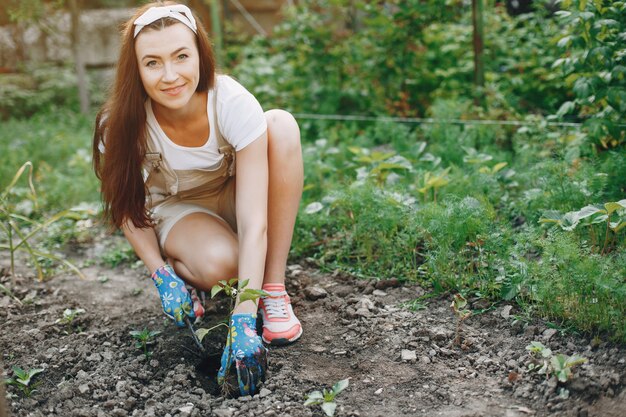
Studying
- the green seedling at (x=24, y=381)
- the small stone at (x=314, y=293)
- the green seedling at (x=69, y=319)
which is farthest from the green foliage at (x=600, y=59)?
the green seedling at (x=24, y=381)

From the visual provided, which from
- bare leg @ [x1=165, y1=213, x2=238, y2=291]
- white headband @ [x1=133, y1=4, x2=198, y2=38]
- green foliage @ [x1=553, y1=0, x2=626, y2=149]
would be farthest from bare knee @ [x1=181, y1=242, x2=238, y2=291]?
green foliage @ [x1=553, y1=0, x2=626, y2=149]

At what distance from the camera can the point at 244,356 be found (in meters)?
1.88

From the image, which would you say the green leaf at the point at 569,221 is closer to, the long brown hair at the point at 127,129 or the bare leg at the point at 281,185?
the bare leg at the point at 281,185

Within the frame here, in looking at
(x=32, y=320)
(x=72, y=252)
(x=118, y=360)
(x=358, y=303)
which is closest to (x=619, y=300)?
(x=358, y=303)

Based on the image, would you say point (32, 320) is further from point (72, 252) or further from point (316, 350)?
point (316, 350)

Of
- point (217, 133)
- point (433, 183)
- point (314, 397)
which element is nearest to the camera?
point (314, 397)

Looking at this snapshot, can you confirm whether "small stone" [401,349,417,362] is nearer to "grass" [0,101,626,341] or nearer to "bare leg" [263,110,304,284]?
"grass" [0,101,626,341]

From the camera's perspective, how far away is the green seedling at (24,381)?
1984 millimetres

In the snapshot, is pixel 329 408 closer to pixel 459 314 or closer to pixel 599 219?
pixel 459 314

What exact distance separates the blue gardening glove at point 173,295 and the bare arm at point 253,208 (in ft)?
0.84

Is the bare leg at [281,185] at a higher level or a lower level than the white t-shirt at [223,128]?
lower

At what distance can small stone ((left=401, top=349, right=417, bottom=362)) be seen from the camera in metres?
2.03

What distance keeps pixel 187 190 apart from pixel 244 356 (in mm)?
754

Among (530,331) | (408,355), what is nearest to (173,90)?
(408,355)
